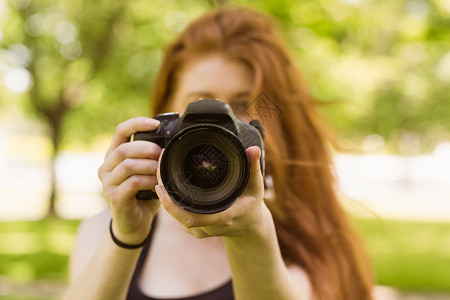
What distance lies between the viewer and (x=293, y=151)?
6.98ft

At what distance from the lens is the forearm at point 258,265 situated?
4.61 feet

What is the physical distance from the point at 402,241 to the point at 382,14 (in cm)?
461

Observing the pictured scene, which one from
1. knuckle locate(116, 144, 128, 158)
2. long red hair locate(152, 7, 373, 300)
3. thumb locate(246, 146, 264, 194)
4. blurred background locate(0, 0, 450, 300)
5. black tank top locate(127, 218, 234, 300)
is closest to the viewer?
thumb locate(246, 146, 264, 194)

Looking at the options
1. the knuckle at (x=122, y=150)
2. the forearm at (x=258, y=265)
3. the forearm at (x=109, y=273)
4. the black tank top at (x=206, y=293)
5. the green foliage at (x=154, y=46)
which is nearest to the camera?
the forearm at (x=258, y=265)

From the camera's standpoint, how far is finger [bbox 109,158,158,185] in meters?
1.50

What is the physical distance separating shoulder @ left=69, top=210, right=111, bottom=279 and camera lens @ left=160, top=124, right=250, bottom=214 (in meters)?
0.81

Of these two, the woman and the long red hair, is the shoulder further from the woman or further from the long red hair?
the long red hair

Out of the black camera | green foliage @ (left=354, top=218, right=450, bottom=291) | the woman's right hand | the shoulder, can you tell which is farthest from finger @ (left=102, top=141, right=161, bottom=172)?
green foliage @ (left=354, top=218, right=450, bottom=291)

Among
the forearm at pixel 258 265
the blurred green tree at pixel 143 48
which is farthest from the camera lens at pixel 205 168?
the blurred green tree at pixel 143 48

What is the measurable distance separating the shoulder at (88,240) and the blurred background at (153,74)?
107 cm

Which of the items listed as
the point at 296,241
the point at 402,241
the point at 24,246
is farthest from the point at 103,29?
the point at 296,241

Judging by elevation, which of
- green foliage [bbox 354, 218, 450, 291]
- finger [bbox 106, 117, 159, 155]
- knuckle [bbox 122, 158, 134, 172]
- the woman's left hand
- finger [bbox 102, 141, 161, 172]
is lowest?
green foliage [bbox 354, 218, 450, 291]

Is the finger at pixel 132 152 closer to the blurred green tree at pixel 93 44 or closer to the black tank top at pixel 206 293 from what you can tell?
the black tank top at pixel 206 293

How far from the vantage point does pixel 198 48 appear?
216 cm
